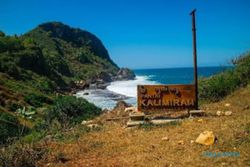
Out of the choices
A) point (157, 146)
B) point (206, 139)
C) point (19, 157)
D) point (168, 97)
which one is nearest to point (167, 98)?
point (168, 97)

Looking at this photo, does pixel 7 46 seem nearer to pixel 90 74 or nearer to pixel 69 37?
pixel 90 74

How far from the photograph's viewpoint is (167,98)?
1219cm

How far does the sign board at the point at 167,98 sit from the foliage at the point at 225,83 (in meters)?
4.37

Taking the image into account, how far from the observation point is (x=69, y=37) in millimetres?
163750

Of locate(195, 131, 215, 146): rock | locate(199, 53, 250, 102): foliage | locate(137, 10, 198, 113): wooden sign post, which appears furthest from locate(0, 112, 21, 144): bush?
locate(199, 53, 250, 102): foliage

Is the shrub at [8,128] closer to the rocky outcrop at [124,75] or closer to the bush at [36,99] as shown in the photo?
the bush at [36,99]

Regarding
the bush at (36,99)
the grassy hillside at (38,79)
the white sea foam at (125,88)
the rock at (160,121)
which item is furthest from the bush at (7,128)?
the white sea foam at (125,88)

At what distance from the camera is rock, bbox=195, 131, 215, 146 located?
323 inches

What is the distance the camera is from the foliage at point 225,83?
1644 cm

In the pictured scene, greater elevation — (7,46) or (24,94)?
(7,46)

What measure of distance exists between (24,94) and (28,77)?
63.6 ft

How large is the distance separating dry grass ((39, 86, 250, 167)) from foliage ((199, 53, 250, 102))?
5189 mm

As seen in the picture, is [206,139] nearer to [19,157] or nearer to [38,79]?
[19,157]

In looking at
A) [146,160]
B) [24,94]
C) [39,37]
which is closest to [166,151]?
[146,160]
